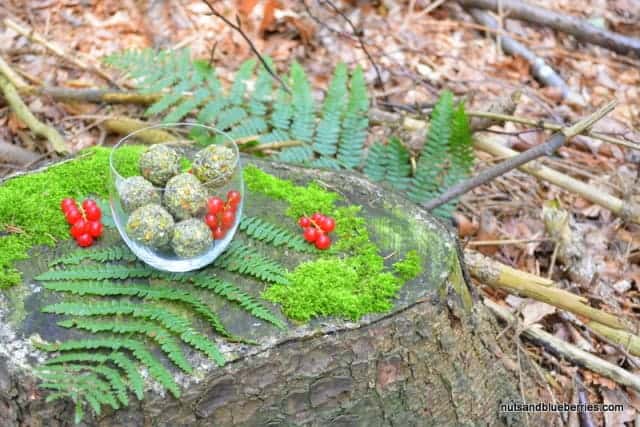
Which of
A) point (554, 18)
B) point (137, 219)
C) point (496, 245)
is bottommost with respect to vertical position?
point (496, 245)

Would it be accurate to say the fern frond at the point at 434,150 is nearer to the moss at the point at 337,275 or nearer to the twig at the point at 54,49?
the moss at the point at 337,275

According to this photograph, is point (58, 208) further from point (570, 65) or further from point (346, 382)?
point (570, 65)

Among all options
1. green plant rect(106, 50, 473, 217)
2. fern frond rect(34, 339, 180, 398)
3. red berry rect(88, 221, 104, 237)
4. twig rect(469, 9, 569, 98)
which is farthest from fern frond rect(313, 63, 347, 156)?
twig rect(469, 9, 569, 98)

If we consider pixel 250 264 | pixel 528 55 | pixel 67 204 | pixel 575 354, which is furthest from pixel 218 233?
pixel 528 55

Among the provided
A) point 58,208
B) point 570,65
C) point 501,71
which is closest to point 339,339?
point 58,208

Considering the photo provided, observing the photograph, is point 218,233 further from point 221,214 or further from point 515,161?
point 515,161

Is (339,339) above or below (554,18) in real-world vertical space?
above

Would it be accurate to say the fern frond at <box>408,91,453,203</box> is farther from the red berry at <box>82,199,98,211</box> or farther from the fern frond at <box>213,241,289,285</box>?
the red berry at <box>82,199,98,211</box>

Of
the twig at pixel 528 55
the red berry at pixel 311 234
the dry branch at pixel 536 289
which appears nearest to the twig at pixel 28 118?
the red berry at pixel 311 234

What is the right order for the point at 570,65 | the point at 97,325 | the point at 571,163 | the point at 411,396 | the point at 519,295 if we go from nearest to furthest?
1. the point at 97,325
2. the point at 411,396
3. the point at 519,295
4. the point at 571,163
5. the point at 570,65
